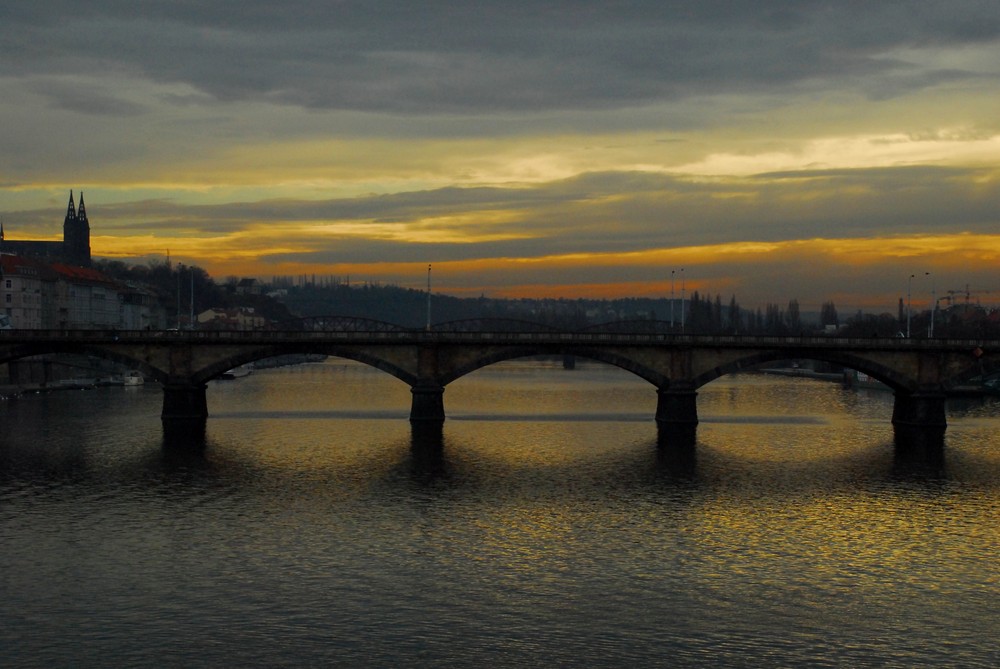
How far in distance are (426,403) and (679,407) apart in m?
23.2

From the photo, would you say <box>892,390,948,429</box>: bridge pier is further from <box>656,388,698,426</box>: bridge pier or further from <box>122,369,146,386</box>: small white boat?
<box>122,369,146,386</box>: small white boat

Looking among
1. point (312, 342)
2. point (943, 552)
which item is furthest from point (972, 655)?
point (312, 342)

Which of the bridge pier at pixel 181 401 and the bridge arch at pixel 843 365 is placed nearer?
the bridge arch at pixel 843 365

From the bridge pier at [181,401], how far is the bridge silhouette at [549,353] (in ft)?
0.31

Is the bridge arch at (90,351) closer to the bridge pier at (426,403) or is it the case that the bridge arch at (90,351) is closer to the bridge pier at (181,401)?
the bridge pier at (181,401)

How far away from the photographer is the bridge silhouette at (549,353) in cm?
9881

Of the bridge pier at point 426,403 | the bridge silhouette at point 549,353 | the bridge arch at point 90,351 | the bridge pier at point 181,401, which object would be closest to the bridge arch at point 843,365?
the bridge silhouette at point 549,353

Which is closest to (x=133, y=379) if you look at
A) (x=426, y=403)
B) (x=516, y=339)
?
(x=426, y=403)

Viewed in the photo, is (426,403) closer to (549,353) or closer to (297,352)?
(549,353)

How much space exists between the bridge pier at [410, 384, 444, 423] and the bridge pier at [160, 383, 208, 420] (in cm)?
2054

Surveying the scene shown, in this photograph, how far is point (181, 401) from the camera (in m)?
102

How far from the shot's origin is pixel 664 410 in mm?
100438

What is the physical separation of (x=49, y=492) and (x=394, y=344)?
41.3 meters

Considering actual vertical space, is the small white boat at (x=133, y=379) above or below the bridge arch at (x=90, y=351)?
below
